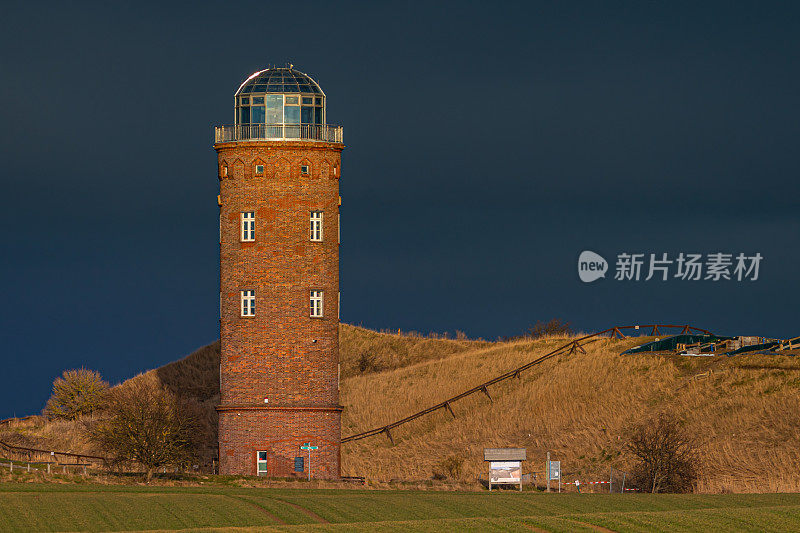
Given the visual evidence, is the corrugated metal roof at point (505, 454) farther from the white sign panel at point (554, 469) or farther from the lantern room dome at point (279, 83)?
the lantern room dome at point (279, 83)

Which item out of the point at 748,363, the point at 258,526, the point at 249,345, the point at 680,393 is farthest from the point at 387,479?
the point at 258,526

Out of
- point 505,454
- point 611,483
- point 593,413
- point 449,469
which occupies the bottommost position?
point 611,483

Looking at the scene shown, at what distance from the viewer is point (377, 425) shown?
87312 mm

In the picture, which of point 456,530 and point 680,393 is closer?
point 456,530

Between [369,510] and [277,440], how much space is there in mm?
18241

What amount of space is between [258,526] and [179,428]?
23.2 metres

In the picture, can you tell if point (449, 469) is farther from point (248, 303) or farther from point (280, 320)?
point (248, 303)

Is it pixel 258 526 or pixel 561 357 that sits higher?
pixel 561 357

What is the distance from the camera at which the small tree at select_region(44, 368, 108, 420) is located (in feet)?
316

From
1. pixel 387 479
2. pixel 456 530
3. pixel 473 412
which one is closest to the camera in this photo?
pixel 456 530

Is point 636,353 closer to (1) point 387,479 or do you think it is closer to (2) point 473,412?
(2) point 473,412

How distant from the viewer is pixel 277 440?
66.4 meters

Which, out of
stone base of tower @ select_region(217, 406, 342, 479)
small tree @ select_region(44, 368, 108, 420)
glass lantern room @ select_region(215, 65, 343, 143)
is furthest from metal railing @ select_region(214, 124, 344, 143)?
small tree @ select_region(44, 368, 108, 420)

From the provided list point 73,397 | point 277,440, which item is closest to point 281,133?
point 277,440
